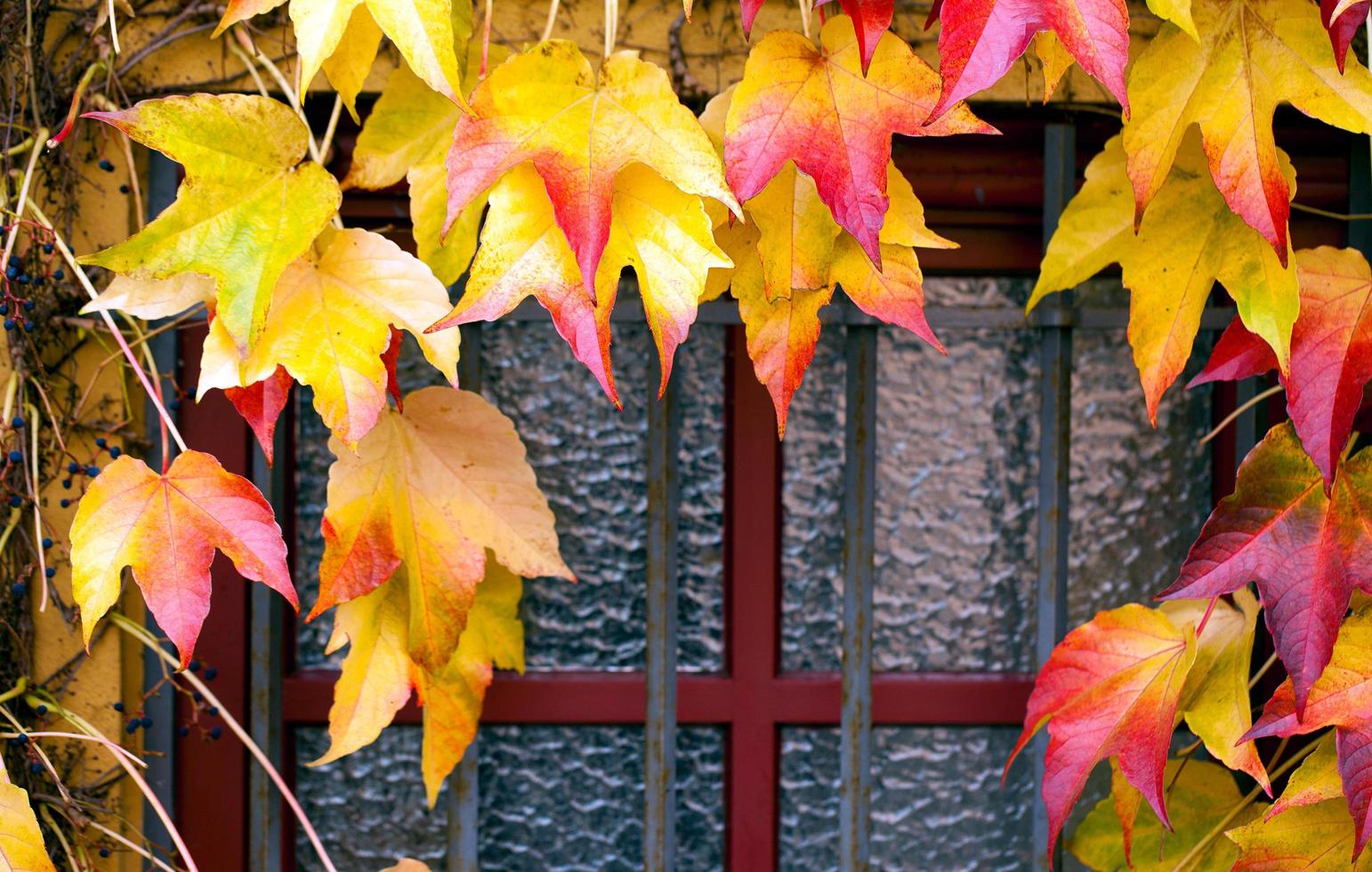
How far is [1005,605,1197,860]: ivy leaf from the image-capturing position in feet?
2.95

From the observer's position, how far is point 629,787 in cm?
156

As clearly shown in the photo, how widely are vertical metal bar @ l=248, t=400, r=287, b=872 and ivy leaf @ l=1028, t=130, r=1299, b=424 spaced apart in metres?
0.85

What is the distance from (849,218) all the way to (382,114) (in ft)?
1.43

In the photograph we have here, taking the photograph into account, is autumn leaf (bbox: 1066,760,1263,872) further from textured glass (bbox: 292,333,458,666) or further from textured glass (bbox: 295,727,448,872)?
textured glass (bbox: 292,333,458,666)

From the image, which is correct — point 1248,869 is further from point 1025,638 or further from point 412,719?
point 412,719

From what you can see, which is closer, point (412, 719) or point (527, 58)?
point (527, 58)

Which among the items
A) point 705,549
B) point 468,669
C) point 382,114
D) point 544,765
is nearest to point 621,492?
point 705,549

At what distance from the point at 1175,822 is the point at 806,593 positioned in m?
0.57

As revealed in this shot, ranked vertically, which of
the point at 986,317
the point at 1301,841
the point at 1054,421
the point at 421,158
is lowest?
the point at 1301,841

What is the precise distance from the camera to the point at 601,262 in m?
0.76

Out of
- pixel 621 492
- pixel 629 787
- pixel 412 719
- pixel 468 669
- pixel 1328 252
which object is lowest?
pixel 629 787

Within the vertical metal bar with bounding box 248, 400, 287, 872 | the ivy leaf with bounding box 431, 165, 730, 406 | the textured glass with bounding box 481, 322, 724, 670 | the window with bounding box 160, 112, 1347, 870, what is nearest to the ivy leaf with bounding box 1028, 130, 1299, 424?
the ivy leaf with bounding box 431, 165, 730, 406

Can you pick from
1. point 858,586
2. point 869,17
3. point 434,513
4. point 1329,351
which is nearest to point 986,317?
point 858,586

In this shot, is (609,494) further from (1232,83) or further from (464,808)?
(1232,83)
